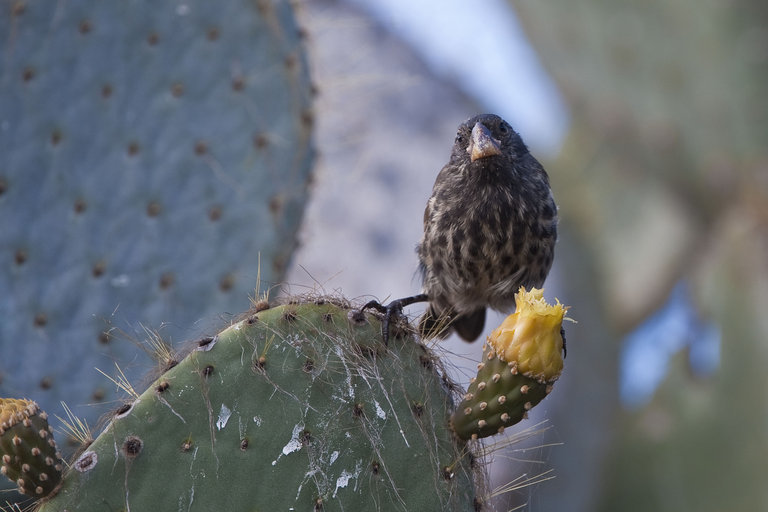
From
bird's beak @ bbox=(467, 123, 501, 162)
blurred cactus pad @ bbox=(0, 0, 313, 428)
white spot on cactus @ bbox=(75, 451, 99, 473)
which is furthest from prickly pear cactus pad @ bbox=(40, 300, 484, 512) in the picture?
bird's beak @ bbox=(467, 123, 501, 162)

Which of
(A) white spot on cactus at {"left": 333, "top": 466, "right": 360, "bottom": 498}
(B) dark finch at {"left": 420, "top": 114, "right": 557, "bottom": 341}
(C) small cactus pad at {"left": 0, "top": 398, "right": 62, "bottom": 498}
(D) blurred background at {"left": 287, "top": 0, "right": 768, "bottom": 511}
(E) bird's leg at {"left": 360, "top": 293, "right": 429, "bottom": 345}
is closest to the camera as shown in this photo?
(C) small cactus pad at {"left": 0, "top": 398, "right": 62, "bottom": 498}

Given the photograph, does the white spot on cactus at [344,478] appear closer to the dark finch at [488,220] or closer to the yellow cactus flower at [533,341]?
the yellow cactus flower at [533,341]

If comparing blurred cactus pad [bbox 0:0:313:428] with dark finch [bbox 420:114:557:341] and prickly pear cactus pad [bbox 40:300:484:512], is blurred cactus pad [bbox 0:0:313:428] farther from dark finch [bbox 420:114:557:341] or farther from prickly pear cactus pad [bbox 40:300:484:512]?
prickly pear cactus pad [bbox 40:300:484:512]

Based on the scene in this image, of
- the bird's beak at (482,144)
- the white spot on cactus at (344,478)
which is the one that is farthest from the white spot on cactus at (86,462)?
the bird's beak at (482,144)

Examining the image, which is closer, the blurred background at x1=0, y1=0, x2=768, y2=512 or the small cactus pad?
the small cactus pad

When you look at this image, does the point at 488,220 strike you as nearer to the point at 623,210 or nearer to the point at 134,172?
the point at 134,172

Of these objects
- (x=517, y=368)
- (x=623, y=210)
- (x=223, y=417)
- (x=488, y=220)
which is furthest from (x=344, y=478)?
(x=623, y=210)
